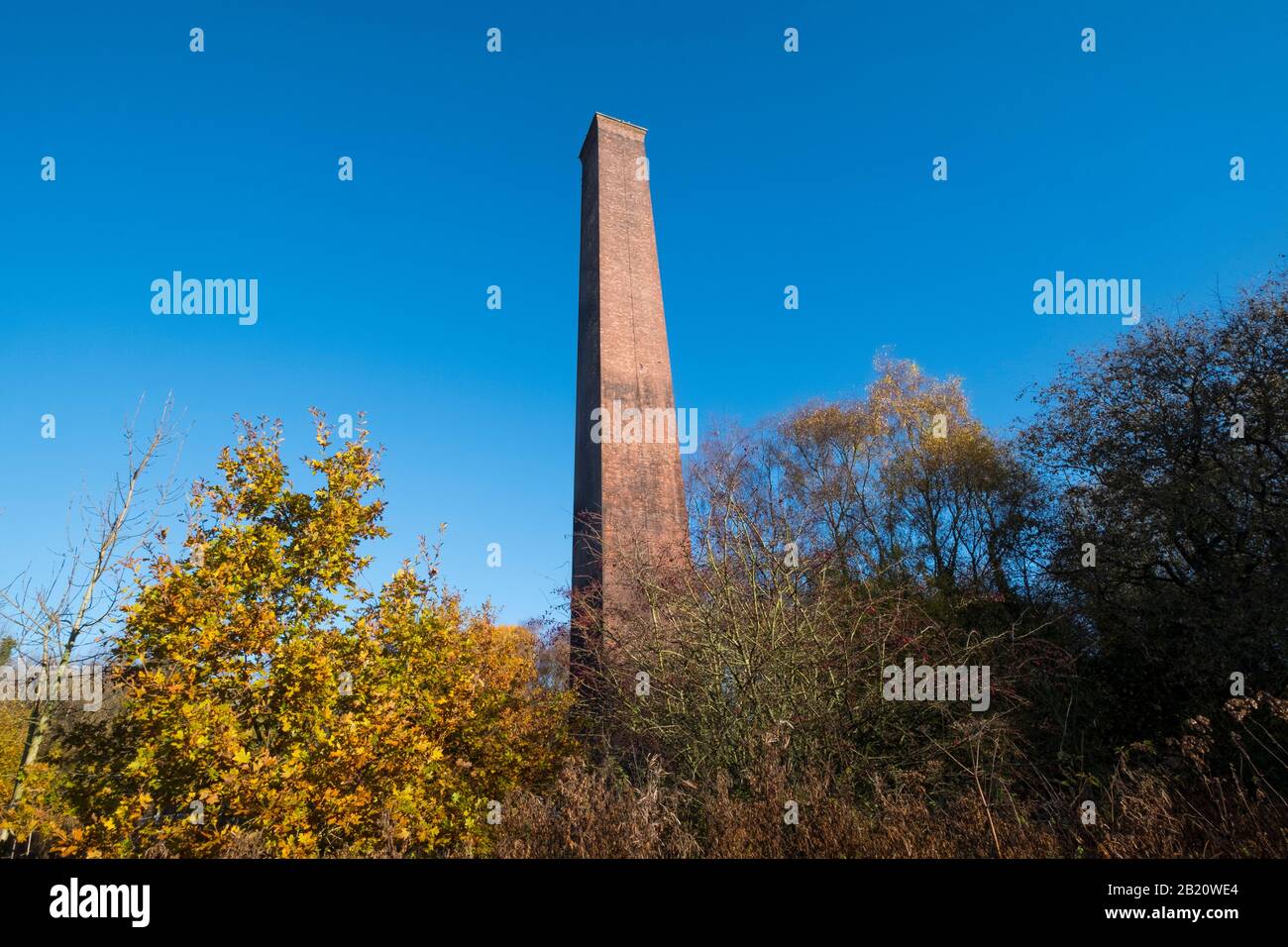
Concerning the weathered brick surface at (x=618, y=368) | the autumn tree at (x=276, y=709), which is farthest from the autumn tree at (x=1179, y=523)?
the autumn tree at (x=276, y=709)

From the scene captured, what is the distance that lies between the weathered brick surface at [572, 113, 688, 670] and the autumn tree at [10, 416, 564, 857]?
477 cm

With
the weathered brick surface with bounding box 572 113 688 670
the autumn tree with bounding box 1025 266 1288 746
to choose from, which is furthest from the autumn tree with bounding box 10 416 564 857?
the autumn tree with bounding box 1025 266 1288 746

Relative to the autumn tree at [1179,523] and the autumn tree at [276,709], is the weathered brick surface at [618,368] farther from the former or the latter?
the autumn tree at [1179,523]

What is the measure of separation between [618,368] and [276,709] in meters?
10.8

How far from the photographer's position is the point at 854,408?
25.5 metres

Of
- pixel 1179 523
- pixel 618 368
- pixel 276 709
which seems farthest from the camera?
pixel 618 368

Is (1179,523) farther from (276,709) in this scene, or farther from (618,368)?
(276,709)

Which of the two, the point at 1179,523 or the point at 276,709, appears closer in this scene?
the point at 276,709

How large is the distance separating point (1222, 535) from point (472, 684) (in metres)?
13.6

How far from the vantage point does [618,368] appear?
16.8 metres

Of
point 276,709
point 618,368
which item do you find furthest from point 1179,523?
point 276,709

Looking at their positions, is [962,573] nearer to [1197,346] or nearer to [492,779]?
[1197,346]
